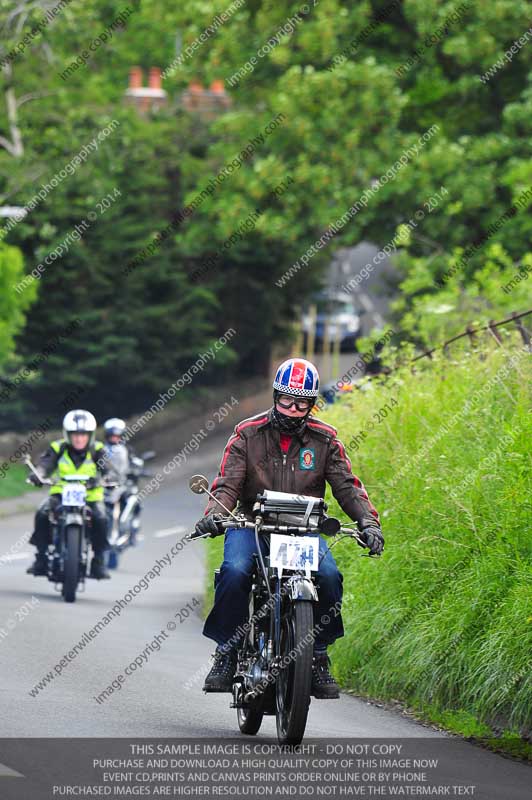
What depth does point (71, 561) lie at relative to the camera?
16125 mm

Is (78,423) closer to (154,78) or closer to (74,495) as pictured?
(74,495)

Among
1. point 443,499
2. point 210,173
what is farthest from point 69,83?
point 443,499

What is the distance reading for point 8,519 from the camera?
32.6m

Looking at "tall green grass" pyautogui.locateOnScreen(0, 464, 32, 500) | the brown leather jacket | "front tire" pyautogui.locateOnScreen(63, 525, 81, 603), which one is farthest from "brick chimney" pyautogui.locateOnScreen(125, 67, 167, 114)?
the brown leather jacket

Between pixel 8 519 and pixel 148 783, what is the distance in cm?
2594

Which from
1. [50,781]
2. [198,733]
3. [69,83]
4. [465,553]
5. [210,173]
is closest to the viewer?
[50,781]

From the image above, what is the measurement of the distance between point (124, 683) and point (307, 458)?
2591 mm

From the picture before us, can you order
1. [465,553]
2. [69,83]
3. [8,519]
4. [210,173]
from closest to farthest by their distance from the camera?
1. [465,553]
2. [8,519]
3. [210,173]
4. [69,83]

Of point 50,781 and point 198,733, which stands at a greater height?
point 198,733

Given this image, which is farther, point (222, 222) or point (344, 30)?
point (222, 222)

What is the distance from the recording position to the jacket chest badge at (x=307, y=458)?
8758mm

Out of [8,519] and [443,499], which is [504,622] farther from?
[8,519]

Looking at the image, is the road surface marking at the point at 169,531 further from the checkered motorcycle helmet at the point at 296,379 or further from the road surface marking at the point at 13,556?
the checkered motorcycle helmet at the point at 296,379

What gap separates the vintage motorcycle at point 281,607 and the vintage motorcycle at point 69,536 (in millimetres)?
7571
